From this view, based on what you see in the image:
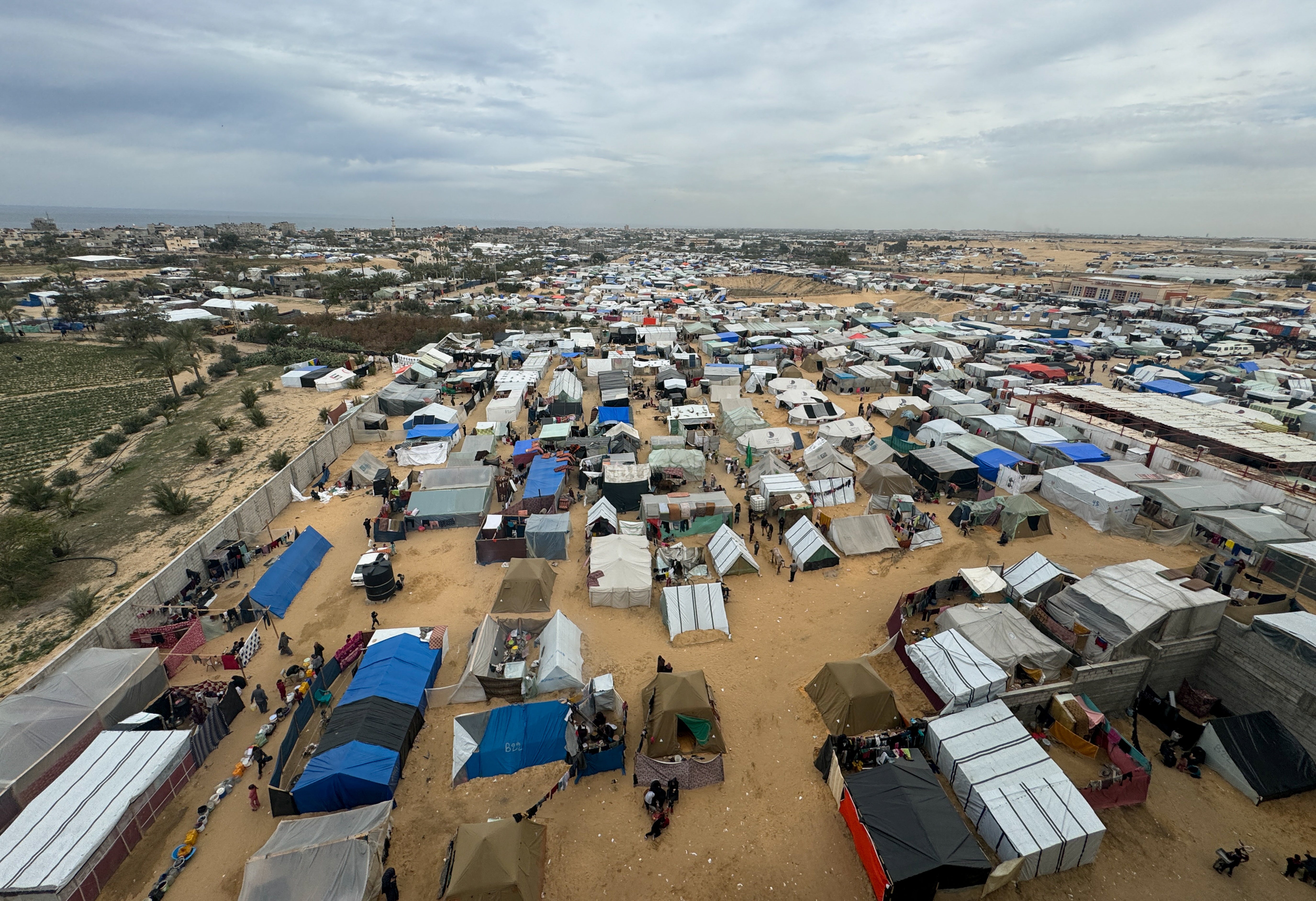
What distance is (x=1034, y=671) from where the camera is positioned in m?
12.2

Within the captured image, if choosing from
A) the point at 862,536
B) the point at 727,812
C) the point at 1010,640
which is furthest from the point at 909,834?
the point at 862,536

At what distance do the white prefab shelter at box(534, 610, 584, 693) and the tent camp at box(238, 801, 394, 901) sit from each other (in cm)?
397

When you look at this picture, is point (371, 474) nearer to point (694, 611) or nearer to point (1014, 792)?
point (694, 611)

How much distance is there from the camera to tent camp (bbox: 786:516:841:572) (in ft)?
55.5

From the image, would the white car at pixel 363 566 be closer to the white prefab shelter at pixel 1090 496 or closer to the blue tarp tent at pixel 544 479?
the blue tarp tent at pixel 544 479

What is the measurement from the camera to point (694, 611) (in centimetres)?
1450

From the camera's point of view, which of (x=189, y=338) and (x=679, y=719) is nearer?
(x=679, y=719)

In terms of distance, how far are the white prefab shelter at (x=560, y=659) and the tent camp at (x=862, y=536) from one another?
9262 millimetres

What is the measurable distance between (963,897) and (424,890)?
29.0 ft

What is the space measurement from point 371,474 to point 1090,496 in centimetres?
2818

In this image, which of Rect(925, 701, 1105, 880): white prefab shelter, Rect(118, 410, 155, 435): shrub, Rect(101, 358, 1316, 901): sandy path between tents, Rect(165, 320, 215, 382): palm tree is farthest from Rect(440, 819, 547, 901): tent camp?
Rect(165, 320, 215, 382): palm tree

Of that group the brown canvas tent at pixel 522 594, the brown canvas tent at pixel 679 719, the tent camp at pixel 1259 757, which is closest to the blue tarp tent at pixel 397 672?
the brown canvas tent at pixel 522 594

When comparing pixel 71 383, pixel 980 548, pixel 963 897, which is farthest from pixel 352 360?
pixel 963 897

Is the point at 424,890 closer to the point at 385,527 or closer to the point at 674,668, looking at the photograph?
the point at 674,668
